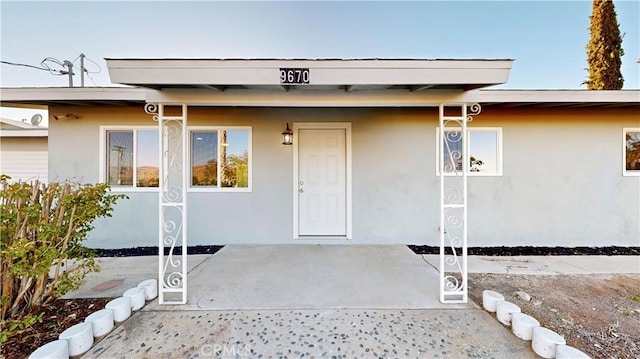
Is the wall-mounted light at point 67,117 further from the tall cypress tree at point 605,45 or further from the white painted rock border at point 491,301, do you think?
the tall cypress tree at point 605,45

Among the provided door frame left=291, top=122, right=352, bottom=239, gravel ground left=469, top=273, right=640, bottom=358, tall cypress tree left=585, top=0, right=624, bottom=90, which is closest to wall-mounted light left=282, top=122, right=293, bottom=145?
door frame left=291, top=122, right=352, bottom=239

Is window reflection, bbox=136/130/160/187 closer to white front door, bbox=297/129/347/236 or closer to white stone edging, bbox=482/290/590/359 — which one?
white front door, bbox=297/129/347/236

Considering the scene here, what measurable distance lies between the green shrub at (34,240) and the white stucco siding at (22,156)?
22.7 feet

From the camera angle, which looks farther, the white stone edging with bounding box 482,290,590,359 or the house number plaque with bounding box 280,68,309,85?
the house number plaque with bounding box 280,68,309,85

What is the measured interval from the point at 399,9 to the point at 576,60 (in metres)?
5.98

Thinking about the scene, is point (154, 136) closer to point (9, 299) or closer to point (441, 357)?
point (9, 299)

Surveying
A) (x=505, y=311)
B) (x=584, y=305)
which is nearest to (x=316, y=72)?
(x=505, y=311)

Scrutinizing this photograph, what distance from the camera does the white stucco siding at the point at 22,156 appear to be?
7.19m

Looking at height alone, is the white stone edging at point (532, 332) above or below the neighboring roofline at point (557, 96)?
below

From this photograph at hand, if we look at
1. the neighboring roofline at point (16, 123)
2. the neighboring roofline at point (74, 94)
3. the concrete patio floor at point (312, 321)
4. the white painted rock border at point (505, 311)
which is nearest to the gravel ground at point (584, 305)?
the white painted rock border at point (505, 311)

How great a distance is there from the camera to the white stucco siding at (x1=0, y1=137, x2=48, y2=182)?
7188 mm

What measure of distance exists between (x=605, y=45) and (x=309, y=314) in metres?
10.7

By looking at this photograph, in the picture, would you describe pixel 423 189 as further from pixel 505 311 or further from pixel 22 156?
pixel 22 156

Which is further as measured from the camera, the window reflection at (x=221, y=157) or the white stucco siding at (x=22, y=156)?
the white stucco siding at (x=22, y=156)
